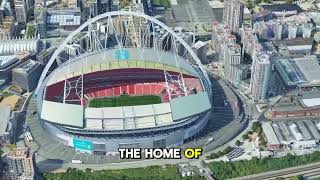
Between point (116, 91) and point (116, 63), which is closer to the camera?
point (116, 63)

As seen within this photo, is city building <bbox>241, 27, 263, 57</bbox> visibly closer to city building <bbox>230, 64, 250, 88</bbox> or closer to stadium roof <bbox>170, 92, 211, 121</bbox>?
city building <bbox>230, 64, 250, 88</bbox>

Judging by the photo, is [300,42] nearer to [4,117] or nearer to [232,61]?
[232,61]

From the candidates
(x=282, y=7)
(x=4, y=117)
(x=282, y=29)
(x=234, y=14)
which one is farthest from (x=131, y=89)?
(x=282, y=7)

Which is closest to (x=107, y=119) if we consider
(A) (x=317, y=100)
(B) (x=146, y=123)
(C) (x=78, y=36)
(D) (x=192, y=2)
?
(B) (x=146, y=123)

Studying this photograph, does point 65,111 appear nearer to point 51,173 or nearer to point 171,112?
point 51,173

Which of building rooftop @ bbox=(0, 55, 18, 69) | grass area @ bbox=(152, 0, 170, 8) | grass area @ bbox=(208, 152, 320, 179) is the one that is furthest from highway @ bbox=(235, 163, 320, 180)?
grass area @ bbox=(152, 0, 170, 8)
